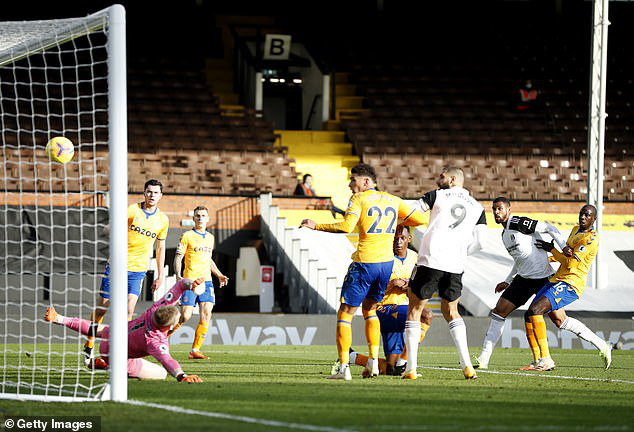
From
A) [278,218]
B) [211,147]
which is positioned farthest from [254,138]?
[278,218]

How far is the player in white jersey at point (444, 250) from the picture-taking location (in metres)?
8.12

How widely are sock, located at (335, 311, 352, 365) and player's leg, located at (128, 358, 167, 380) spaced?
5.01 feet

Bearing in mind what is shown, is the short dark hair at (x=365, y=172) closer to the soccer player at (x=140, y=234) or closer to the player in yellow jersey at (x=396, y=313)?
the player in yellow jersey at (x=396, y=313)

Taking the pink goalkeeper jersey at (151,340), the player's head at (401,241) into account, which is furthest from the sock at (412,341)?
the pink goalkeeper jersey at (151,340)

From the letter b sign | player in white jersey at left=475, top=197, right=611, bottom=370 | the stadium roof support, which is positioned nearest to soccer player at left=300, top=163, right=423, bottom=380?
player in white jersey at left=475, top=197, right=611, bottom=370

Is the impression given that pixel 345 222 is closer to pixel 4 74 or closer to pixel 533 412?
pixel 533 412

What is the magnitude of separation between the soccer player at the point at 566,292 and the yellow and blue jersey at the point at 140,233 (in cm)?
411

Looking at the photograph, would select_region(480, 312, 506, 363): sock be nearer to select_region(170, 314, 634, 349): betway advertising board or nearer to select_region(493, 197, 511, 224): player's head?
select_region(493, 197, 511, 224): player's head

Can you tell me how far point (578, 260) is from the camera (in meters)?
10.4

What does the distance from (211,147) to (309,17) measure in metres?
10.4

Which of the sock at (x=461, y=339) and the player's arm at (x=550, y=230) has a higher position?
the player's arm at (x=550, y=230)

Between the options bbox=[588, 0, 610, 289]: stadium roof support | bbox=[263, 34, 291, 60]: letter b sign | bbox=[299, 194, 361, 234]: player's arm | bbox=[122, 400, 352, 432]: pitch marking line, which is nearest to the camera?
bbox=[122, 400, 352, 432]: pitch marking line

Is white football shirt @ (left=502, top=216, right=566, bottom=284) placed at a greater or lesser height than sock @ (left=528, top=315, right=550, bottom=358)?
greater

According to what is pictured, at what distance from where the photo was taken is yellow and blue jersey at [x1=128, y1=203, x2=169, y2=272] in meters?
10.1
